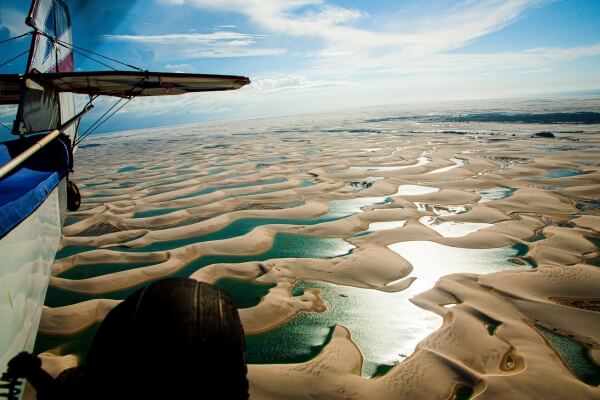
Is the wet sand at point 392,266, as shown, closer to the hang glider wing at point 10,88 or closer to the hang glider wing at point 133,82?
the hang glider wing at point 133,82

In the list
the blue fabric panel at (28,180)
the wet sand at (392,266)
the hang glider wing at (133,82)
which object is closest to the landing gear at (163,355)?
the blue fabric panel at (28,180)

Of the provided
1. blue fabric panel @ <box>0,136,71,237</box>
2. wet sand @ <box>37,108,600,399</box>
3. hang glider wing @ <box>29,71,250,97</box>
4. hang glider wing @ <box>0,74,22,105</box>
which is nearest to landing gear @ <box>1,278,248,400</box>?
blue fabric panel @ <box>0,136,71,237</box>

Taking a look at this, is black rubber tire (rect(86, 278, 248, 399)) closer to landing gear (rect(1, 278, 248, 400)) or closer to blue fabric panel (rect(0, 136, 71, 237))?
landing gear (rect(1, 278, 248, 400))

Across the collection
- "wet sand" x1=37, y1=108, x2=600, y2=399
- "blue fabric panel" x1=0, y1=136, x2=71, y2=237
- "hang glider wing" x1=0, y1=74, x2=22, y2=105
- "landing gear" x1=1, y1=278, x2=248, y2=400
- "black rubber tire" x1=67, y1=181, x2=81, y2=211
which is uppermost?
"hang glider wing" x1=0, y1=74, x2=22, y2=105

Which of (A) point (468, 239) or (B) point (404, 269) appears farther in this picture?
(A) point (468, 239)

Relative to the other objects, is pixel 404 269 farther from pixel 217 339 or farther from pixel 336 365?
pixel 217 339

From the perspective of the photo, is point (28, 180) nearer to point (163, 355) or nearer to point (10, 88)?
point (163, 355)

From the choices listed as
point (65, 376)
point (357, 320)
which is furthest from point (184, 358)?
point (357, 320)
